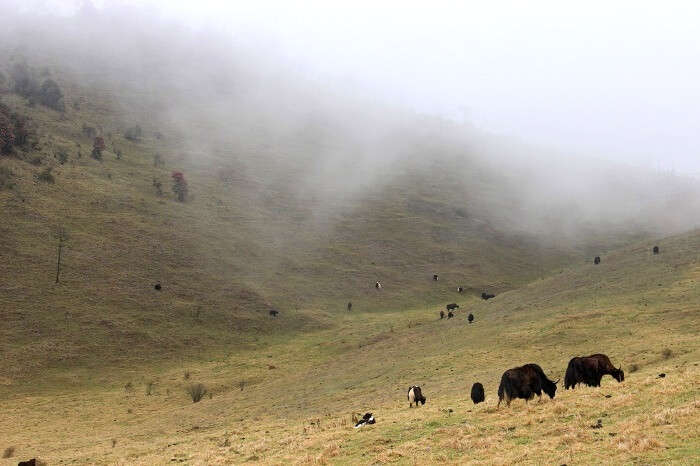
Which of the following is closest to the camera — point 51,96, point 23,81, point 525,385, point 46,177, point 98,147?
point 525,385

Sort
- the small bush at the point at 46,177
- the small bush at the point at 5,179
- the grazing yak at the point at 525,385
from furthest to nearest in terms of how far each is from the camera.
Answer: the small bush at the point at 46,177 < the small bush at the point at 5,179 < the grazing yak at the point at 525,385

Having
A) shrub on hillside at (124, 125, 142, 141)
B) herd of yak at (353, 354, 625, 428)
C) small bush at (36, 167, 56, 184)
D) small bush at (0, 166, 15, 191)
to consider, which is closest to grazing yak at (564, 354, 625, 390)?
herd of yak at (353, 354, 625, 428)

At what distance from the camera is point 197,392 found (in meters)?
47.8

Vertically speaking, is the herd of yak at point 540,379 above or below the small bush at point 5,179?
below

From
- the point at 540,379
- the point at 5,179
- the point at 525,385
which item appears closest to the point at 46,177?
the point at 5,179

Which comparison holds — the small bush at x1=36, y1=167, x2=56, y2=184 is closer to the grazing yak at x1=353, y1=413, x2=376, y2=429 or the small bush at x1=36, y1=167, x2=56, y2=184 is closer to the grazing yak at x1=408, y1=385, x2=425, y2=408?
the grazing yak at x1=408, y1=385, x2=425, y2=408

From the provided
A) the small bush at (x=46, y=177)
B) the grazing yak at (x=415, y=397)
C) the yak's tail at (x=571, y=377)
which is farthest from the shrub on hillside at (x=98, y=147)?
the yak's tail at (x=571, y=377)

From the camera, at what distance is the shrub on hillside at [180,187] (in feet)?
374

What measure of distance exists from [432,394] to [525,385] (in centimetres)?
1020

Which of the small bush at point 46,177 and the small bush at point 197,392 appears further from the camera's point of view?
the small bush at point 46,177

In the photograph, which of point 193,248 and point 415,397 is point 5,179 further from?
point 415,397

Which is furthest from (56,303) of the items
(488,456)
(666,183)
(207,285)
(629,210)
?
(666,183)

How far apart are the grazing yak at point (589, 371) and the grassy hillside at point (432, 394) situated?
1180 mm

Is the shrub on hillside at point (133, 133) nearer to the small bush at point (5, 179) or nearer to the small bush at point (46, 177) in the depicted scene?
the small bush at point (46, 177)
